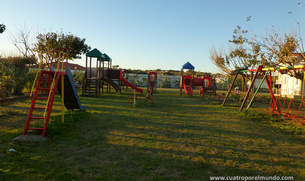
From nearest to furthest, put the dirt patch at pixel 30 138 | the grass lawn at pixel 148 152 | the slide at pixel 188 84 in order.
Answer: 1. the grass lawn at pixel 148 152
2. the dirt patch at pixel 30 138
3. the slide at pixel 188 84

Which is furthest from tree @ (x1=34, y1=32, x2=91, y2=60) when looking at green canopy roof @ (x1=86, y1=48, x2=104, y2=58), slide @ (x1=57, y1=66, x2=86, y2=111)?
slide @ (x1=57, y1=66, x2=86, y2=111)

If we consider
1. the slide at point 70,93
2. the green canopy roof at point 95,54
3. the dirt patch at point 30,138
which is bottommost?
the dirt patch at point 30,138

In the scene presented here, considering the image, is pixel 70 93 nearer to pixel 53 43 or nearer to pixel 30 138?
pixel 30 138

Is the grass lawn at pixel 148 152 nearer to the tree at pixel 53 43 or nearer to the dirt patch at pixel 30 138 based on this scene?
the dirt patch at pixel 30 138

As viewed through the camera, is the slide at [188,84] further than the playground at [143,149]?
Yes

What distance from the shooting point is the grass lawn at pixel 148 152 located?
3.24 metres

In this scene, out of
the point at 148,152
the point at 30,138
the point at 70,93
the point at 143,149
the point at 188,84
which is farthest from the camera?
the point at 188,84

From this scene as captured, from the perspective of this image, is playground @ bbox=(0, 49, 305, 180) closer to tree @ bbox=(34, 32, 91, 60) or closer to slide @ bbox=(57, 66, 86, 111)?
slide @ bbox=(57, 66, 86, 111)

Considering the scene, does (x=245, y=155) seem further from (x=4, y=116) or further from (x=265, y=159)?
(x=4, y=116)

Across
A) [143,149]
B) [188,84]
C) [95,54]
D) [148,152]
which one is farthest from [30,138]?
[188,84]

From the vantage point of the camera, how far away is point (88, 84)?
53.2 feet

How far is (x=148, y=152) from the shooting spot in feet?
13.5

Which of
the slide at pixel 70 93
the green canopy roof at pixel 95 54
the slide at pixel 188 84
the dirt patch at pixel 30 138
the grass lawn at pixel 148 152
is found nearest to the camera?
the grass lawn at pixel 148 152

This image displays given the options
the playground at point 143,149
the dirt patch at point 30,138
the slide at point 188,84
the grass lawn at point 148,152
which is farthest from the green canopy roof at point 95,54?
the dirt patch at point 30,138
